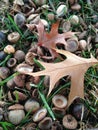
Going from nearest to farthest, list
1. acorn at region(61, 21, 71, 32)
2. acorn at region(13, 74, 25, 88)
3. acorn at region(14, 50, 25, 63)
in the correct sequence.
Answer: acorn at region(13, 74, 25, 88), acorn at region(14, 50, 25, 63), acorn at region(61, 21, 71, 32)

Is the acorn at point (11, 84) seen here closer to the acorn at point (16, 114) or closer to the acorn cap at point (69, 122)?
the acorn at point (16, 114)

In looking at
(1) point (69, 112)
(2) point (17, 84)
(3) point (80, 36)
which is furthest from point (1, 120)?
(3) point (80, 36)

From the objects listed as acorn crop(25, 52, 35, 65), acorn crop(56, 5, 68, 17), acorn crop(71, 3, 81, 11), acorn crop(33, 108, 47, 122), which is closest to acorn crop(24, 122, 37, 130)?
acorn crop(33, 108, 47, 122)

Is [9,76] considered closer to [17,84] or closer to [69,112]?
[17,84]

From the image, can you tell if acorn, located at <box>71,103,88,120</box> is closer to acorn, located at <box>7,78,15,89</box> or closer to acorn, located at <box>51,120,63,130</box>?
acorn, located at <box>51,120,63,130</box>

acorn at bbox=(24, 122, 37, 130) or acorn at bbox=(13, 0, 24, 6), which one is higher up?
acorn at bbox=(13, 0, 24, 6)

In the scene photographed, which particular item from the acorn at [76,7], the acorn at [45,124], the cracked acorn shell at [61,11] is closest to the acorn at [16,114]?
the acorn at [45,124]

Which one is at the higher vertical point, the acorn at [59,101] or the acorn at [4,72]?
the acorn at [4,72]

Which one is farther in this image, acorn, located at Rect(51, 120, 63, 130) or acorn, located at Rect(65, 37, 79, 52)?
acorn, located at Rect(65, 37, 79, 52)
